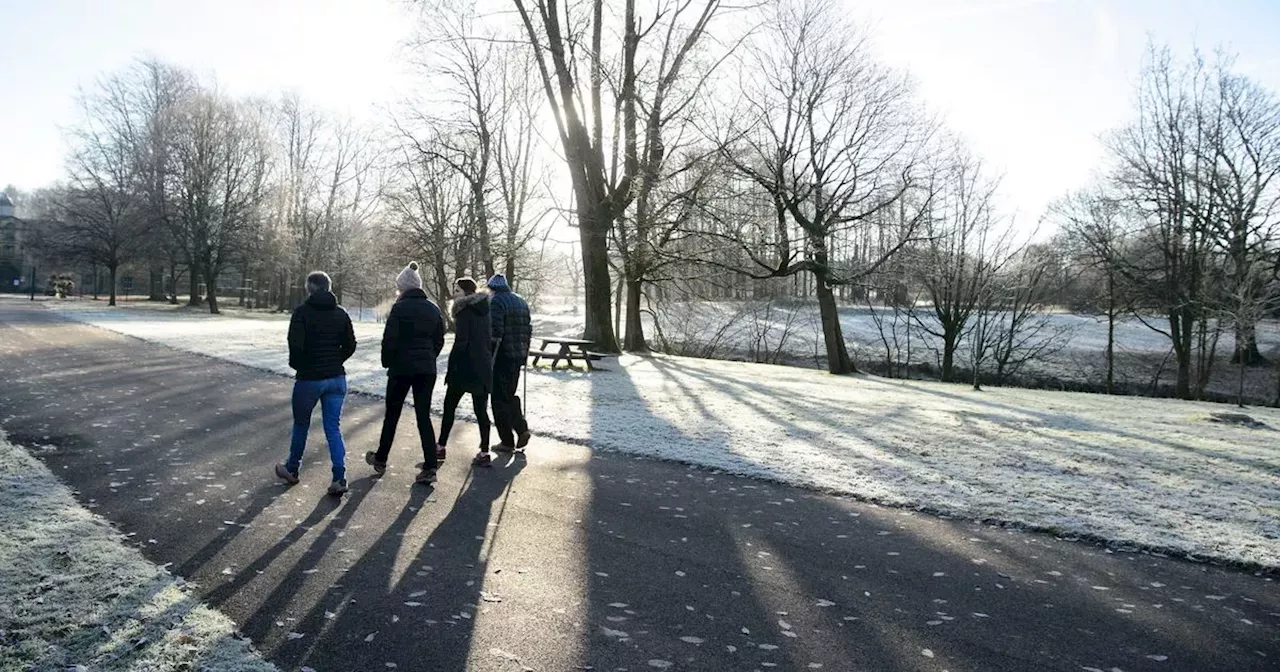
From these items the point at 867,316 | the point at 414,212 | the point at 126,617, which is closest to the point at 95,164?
the point at 414,212

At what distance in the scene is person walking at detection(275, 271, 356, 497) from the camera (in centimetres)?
644

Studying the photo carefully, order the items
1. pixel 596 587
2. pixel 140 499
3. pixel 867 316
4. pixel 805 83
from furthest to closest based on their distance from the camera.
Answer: pixel 867 316 < pixel 805 83 < pixel 140 499 < pixel 596 587

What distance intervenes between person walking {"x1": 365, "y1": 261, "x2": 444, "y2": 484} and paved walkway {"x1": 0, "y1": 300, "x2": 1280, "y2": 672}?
46cm

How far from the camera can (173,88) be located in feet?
158

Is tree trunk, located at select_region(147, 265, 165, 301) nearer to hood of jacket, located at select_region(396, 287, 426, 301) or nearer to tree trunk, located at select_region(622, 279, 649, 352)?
tree trunk, located at select_region(622, 279, 649, 352)

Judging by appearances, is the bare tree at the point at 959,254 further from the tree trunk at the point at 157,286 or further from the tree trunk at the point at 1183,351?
the tree trunk at the point at 157,286

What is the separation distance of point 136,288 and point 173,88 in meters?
38.8

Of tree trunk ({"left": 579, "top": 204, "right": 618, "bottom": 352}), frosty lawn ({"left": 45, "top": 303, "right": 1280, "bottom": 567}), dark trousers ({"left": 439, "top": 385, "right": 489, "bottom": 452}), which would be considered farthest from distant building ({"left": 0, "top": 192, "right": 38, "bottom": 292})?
dark trousers ({"left": 439, "top": 385, "right": 489, "bottom": 452})

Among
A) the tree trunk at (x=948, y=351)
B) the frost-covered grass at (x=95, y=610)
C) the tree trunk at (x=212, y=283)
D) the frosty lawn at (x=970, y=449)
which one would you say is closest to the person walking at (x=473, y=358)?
the frosty lawn at (x=970, y=449)

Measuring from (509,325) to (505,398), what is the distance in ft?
2.81

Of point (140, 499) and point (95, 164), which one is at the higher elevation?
point (95, 164)

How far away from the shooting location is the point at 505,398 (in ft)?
Result: 27.5

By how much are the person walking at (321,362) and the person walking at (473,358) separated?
4.43ft

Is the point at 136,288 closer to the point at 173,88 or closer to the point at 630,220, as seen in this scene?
the point at 173,88
